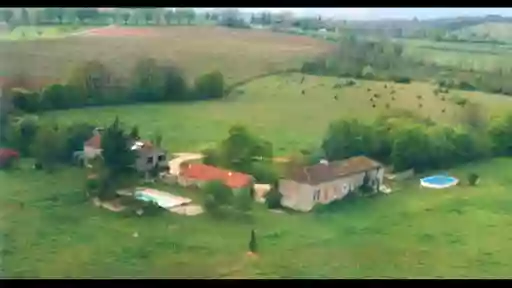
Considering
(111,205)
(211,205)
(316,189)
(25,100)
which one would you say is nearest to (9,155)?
(25,100)

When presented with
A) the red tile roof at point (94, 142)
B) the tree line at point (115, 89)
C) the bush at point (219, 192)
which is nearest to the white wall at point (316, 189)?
the bush at point (219, 192)

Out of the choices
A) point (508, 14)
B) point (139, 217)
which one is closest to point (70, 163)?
point (139, 217)

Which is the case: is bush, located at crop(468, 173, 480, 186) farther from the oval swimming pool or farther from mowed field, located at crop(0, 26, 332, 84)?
mowed field, located at crop(0, 26, 332, 84)

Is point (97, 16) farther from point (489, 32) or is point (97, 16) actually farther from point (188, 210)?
point (489, 32)

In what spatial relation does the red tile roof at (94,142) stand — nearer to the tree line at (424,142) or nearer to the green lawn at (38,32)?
the green lawn at (38,32)

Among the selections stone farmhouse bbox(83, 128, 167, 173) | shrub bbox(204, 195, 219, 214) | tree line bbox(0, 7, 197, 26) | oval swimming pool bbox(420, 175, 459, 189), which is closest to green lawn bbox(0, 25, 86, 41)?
tree line bbox(0, 7, 197, 26)

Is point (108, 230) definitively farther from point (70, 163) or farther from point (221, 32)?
point (221, 32)

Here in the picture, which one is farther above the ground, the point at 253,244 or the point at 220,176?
the point at 220,176
